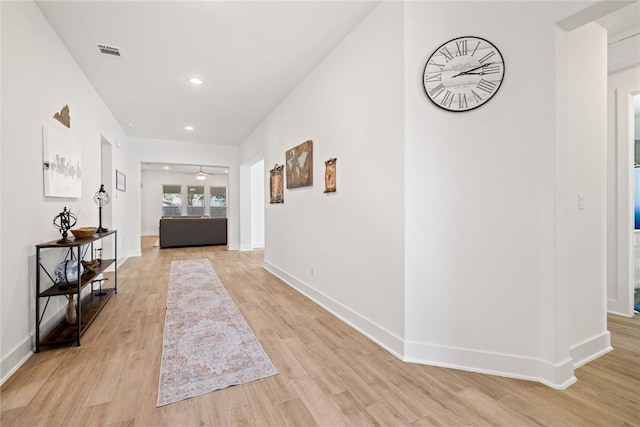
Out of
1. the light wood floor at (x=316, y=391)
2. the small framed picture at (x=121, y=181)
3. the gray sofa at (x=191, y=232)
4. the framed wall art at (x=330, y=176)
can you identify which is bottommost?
the light wood floor at (x=316, y=391)

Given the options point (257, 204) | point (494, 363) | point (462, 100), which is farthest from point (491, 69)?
point (257, 204)

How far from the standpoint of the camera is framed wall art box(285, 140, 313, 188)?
3.39 meters

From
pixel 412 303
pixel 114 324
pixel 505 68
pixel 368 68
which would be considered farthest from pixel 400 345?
pixel 114 324

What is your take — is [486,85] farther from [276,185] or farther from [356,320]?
[276,185]

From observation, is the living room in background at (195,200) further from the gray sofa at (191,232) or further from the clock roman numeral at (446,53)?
the clock roman numeral at (446,53)

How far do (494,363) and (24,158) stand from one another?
139 inches

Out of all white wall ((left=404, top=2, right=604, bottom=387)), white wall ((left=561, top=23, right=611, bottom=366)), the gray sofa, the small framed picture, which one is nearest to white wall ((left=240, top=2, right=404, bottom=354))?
white wall ((left=404, top=2, right=604, bottom=387))

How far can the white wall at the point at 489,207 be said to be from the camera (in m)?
1.72

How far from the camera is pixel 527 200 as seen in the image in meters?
1.76

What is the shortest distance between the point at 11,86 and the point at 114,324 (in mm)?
2037

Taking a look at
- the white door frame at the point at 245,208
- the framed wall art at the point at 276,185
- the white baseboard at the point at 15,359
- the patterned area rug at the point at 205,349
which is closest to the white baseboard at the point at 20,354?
the white baseboard at the point at 15,359

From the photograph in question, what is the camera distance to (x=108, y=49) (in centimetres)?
287

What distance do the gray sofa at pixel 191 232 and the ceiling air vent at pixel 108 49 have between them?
5304mm

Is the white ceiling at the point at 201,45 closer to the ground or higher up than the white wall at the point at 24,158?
higher up
